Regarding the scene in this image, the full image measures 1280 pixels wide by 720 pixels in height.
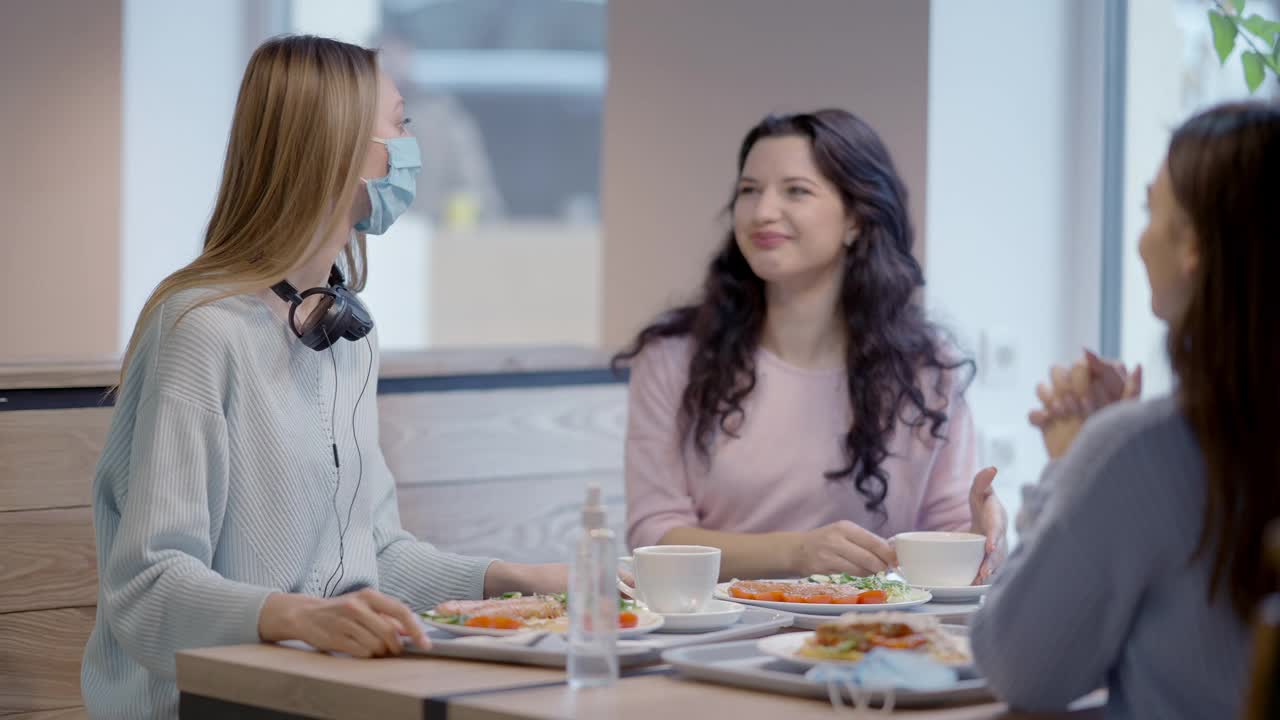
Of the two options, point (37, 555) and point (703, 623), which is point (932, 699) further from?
point (37, 555)

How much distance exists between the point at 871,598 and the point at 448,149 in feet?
31.2

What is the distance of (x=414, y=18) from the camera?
15258 mm

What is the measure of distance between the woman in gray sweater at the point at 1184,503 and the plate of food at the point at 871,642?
14 centimetres

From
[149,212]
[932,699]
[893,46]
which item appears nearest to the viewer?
[932,699]

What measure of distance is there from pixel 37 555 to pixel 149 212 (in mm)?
1798

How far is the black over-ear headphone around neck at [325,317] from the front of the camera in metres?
1.84

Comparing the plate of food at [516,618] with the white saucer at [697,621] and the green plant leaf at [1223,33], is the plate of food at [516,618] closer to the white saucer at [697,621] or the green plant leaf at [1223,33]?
the white saucer at [697,621]

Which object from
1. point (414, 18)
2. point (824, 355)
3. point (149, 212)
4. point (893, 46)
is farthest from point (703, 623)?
point (414, 18)

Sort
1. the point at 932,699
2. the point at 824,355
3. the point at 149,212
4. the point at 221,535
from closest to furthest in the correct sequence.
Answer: the point at 932,699, the point at 221,535, the point at 824,355, the point at 149,212

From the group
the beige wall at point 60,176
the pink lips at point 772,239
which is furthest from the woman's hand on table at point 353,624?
the beige wall at point 60,176

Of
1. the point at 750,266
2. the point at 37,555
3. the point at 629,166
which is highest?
the point at 629,166

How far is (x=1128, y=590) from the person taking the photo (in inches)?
46.5

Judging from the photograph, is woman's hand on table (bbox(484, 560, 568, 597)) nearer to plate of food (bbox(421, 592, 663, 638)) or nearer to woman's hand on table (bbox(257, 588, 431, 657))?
plate of food (bbox(421, 592, 663, 638))

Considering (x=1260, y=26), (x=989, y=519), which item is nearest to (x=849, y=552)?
(x=989, y=519)
